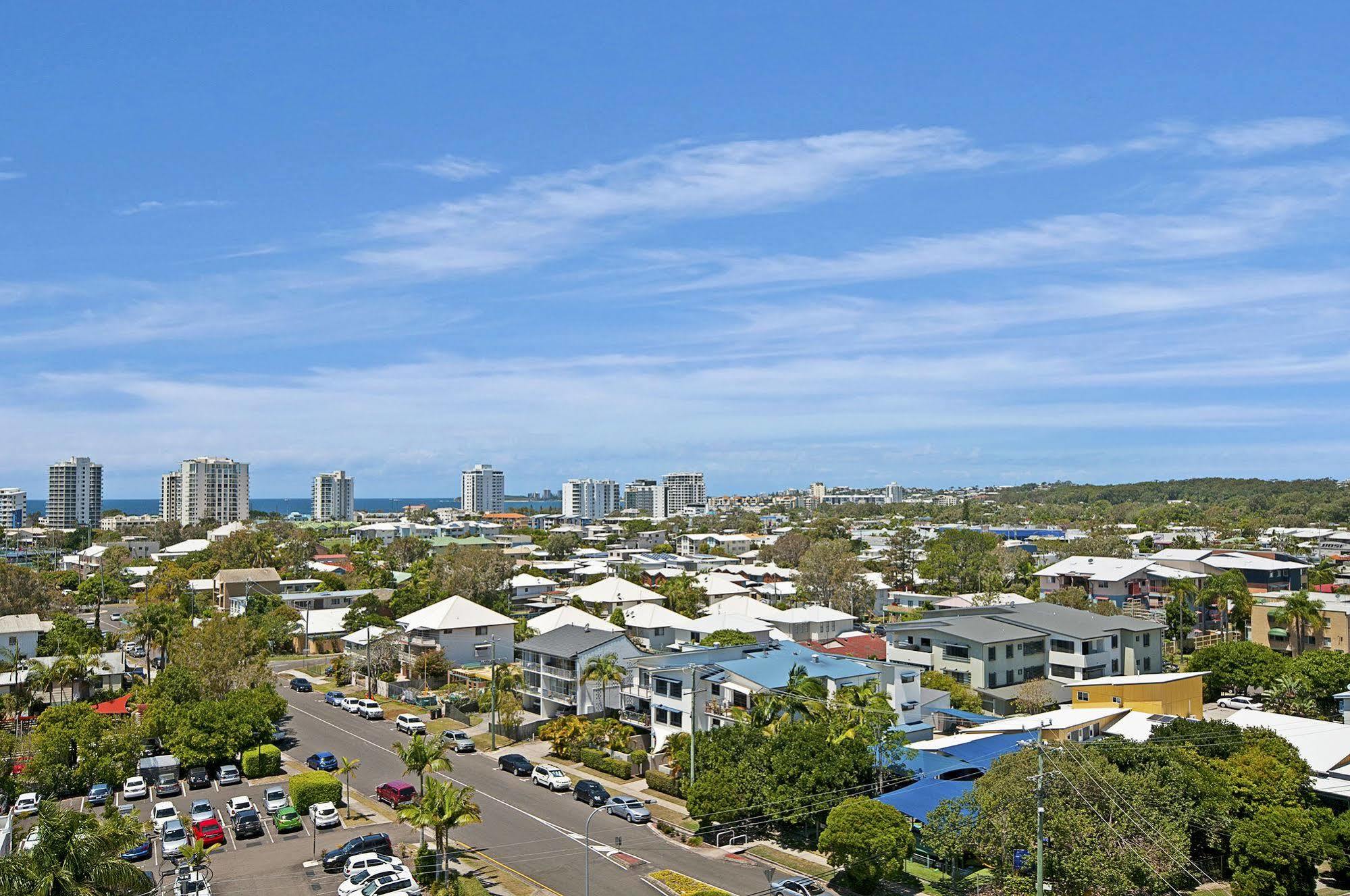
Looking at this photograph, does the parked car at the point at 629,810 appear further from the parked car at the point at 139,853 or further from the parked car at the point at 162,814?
the parked car at the point at 162,814

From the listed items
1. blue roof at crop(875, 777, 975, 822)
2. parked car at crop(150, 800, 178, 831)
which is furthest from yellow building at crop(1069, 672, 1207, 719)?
parked car at crop(150, 800, 178, 831)

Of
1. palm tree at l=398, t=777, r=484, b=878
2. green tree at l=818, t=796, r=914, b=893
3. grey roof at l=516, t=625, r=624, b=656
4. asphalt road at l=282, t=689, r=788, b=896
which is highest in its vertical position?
grey roof at l=516, t=625, r=624, b=656

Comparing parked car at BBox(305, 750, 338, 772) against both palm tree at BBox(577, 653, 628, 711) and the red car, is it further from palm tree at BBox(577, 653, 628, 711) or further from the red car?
palm tree at BBox(577, 653, 628, 711)

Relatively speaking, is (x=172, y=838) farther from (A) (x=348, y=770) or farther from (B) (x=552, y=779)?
(B) (x=552, y=779)

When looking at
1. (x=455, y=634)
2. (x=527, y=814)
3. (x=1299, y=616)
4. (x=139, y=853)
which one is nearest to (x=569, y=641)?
(x=527, y=814)

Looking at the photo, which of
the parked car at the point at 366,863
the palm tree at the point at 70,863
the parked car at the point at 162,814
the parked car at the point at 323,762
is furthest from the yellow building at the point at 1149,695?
the palm tree at the point at 70,863

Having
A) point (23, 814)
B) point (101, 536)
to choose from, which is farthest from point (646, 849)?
point (101, 536)

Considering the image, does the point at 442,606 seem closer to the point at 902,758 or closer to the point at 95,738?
the point at 95,738
